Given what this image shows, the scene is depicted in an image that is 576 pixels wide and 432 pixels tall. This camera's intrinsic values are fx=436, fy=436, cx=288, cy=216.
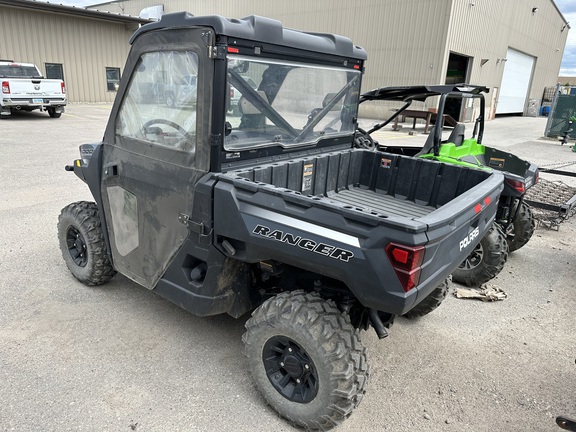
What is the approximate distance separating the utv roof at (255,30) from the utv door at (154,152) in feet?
0.19

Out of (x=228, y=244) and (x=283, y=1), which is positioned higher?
(x=283, y=1)

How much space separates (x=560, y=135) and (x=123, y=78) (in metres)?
19.4

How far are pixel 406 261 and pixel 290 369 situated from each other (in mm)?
1012

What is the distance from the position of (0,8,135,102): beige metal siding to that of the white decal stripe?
22568mm

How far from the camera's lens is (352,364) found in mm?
2338

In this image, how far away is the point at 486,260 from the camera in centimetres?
432

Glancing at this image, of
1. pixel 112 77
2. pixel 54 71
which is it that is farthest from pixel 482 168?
pixel 112 77

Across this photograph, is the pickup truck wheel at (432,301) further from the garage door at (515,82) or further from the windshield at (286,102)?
the garage door at (515,82)

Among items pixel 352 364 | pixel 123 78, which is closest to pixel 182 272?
pixel 352 364

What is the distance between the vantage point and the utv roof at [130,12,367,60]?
245cm

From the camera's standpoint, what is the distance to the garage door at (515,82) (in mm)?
29236

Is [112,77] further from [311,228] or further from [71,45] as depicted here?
[311,228]

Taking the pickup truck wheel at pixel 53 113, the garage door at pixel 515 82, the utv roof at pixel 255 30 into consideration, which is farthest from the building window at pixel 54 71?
the garage door at pixel 515 82

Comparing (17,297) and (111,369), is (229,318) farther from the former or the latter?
(17,297)
